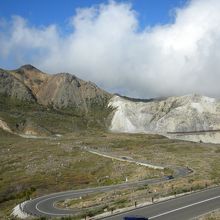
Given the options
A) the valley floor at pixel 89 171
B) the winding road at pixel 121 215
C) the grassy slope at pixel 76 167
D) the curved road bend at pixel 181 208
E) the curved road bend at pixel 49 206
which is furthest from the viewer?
the grassy slope at pixel 76 167

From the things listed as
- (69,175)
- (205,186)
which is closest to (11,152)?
(69,175)

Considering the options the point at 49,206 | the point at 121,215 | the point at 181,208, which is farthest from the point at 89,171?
the point at 121,215

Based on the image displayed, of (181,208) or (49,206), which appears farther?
(49,206)

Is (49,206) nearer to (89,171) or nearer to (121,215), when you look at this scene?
(121,215)

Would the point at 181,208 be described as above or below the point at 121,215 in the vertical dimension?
above

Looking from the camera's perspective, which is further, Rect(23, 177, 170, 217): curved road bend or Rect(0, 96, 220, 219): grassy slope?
Rect(0, 96, 220, 219): grassy slope

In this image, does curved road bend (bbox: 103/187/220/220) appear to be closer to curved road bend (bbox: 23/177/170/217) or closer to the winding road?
the winding road

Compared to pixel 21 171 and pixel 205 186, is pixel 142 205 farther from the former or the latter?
pixel 21 171

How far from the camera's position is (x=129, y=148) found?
163 meters

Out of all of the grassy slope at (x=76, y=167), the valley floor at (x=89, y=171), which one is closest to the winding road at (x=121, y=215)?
the valley floor at (x=89, y=171)

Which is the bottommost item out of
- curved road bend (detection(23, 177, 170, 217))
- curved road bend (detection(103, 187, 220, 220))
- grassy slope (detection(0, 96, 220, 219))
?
curved road bend (detection(23, 177, 170, 217))

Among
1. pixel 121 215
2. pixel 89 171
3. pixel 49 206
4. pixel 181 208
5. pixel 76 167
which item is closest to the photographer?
pixel 121 215

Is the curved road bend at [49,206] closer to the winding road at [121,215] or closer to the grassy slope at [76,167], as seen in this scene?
the winding road at [121,215]

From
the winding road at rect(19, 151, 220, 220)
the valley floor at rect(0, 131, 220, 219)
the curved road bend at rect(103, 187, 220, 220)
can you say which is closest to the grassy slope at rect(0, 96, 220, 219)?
the valley floor at rect(0, 131, 220, 219)
